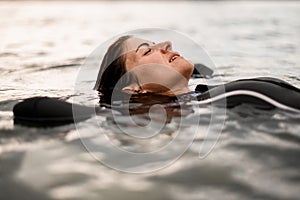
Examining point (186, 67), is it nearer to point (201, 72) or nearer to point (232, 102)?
point (232, 102)

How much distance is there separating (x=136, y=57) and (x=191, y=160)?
2169 millimetres

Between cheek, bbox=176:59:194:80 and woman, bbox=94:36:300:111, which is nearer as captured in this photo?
woman, bbox=94:36:300:111

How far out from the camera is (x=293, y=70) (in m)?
7.80

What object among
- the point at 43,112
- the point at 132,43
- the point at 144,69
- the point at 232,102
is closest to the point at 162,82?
the point at 144,69

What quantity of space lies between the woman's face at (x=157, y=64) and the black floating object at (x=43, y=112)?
1.17m

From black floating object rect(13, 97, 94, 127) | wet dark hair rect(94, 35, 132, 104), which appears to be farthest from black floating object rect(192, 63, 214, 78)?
black floating object rect(13, 97, 94, 127)

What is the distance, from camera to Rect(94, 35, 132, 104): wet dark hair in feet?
17.3

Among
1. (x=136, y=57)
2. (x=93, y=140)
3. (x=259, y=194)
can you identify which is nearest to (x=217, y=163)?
(x=259, y=194)

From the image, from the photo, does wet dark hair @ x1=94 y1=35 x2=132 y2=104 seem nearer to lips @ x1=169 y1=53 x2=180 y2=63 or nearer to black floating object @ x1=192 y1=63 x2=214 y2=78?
lips @ x1=169 y1=53 x2=180 y2=63

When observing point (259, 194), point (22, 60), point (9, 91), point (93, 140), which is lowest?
point (22, 60)

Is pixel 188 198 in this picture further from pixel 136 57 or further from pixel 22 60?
pixel 22 60

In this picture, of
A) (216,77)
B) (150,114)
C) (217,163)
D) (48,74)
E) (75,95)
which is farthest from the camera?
(48,74)

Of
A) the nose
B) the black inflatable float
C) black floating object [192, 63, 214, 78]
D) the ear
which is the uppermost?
the nose

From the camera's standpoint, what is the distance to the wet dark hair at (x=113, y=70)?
527 centimetres
